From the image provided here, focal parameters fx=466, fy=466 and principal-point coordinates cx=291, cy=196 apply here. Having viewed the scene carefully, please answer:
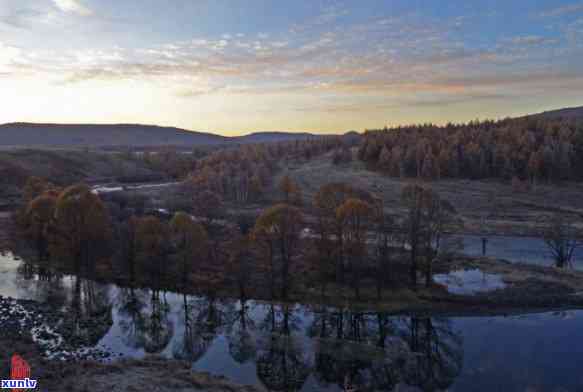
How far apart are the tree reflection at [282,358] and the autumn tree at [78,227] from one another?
19.6m

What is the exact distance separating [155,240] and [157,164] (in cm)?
13666

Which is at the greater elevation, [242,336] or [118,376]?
[118,376]

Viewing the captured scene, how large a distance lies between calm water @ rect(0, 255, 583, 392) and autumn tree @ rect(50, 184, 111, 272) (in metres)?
5.53

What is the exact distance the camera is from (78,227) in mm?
43062

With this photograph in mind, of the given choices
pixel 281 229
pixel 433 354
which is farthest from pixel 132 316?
pixel 433 354

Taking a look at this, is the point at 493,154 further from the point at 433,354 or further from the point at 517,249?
the point at 433,354

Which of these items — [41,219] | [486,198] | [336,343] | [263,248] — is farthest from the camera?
[486,198]

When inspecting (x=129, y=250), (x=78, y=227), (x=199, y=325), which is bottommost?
(x=199, y=325)

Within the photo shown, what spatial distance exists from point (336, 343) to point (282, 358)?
3915 mm

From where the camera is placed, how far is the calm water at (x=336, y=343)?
1026 inches

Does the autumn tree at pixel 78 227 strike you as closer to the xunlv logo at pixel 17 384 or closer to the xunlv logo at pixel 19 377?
the xunlv logo at pixel 19 377

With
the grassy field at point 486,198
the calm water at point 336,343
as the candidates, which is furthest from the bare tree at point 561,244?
the calm water at point 336,343

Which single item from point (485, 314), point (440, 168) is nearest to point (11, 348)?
point (485, 314)

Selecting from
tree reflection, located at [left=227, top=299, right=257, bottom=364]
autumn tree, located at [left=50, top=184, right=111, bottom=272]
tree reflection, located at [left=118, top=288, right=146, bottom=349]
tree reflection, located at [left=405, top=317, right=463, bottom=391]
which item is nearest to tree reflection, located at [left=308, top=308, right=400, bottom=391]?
tree reflection, located at [left=405, top=317, right=463, bottom=391]
